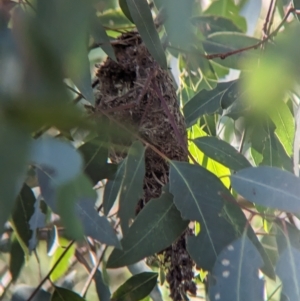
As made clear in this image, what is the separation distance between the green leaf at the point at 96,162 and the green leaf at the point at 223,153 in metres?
0.21

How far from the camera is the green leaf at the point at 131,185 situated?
1.00 meters

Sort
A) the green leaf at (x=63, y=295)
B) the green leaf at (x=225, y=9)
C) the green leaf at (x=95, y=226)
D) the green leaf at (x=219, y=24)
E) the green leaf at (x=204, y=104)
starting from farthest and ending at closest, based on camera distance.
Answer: the green leaf at (x=225, y=9)
the green leaf at (x=219, y=24)
the green leaf at (x=204, y=104)
the green leaf at (x=63, y=295)
the green leaf at (x=95, y=226)

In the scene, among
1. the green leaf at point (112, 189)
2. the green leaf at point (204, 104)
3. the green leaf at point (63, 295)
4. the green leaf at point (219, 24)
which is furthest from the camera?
the green leaf at point (219, 24)

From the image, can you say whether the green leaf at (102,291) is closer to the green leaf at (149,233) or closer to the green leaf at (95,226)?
the green leaf at (149,233)

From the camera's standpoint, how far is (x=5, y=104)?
0.37 m

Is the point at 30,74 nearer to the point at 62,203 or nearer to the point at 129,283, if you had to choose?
the point at 62,203

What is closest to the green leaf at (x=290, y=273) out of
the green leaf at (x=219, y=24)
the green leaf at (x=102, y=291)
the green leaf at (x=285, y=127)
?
the green leaf at (x=285, y=127)

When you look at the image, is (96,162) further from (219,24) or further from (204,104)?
(219,24)

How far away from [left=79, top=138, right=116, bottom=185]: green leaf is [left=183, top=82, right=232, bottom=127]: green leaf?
1.04 ft

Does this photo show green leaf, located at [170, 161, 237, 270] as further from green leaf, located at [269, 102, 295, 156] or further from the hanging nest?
green leaf, located at [269, 102, 295, 156]

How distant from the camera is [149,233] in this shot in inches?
39.5

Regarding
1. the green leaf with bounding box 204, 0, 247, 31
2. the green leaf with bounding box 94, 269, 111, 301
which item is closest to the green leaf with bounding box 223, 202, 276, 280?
the green leaf with bounding box 94, 269, 111, 301

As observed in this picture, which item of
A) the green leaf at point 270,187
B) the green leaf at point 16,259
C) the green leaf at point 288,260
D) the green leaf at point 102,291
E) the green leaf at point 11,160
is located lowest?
the green leaf at point 102,291

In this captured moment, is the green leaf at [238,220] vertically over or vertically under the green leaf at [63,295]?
over
